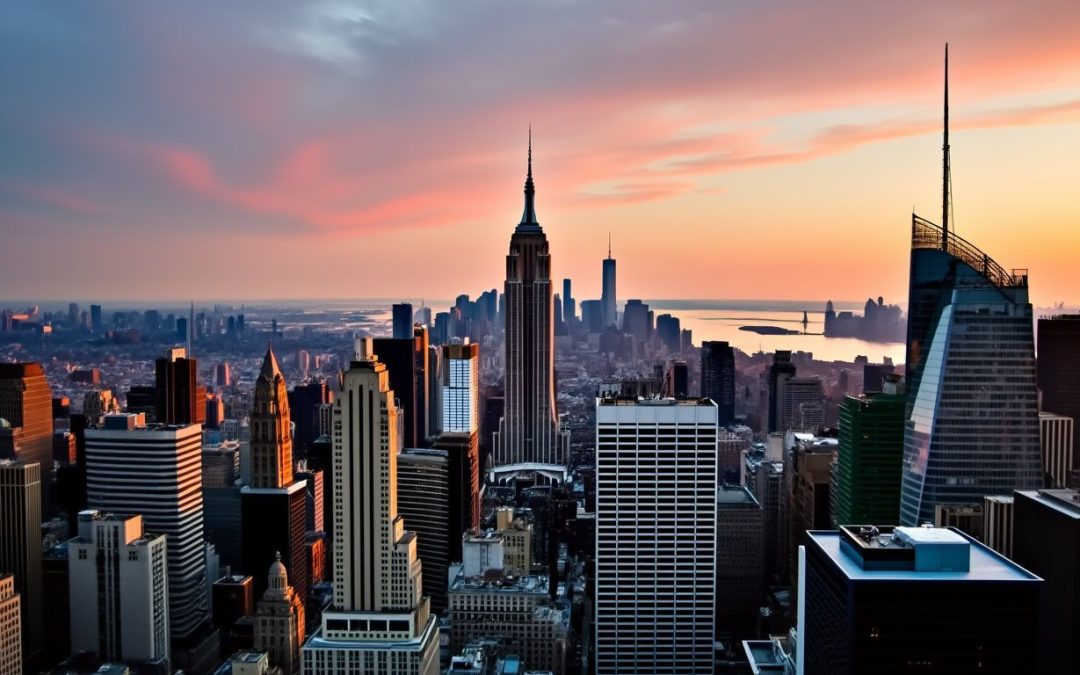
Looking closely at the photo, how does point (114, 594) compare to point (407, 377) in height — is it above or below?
below

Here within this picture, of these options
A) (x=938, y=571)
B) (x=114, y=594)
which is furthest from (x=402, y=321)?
(x=938, y=571)

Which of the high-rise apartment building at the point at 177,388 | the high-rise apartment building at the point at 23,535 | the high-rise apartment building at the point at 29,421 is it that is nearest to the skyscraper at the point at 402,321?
the high-rise apartment building at the point at 177,388

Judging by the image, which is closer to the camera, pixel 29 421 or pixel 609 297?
pixel 29 421

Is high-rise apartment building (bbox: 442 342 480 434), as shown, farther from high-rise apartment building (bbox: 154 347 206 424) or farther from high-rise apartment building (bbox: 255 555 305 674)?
high-rise apartment building (bbox: 255 555 305 674)

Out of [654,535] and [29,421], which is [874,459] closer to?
[654,535]

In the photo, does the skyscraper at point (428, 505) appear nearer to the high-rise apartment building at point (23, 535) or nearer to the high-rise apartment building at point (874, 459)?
the high-rise apartment building at point (23, 535)
